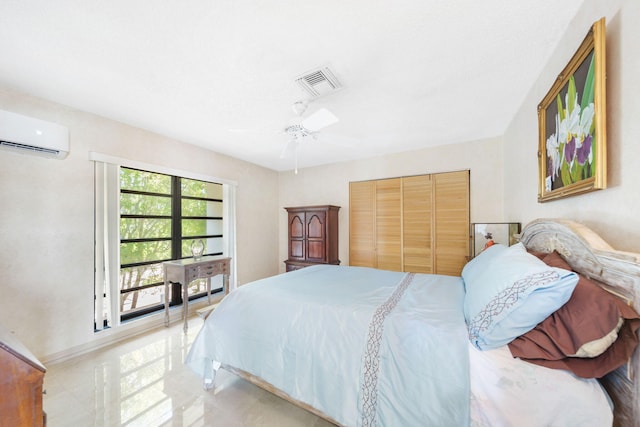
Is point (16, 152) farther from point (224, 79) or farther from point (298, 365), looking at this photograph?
point (298, 365)

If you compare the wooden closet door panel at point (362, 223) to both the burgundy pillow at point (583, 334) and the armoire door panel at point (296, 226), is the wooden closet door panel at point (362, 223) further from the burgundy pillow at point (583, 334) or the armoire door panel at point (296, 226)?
the burgundy pillow at point (583, 334)

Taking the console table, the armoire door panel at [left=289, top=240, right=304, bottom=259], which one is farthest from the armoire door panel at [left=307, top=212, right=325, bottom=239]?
the console table

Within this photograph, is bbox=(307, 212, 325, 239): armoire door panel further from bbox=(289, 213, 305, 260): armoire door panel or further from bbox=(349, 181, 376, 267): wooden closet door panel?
bbox=(349, 181, 376, 267): wooden closet door panel

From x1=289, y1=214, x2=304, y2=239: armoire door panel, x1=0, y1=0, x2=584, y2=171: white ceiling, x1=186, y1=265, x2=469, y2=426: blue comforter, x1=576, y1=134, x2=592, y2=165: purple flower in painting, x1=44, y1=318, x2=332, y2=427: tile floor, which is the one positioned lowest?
x1=44, y1=318, x2=332, y2=427: tile floor

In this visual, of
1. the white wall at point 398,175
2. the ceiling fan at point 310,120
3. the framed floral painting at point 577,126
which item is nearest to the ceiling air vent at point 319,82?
the ceiling fan at point 310,120

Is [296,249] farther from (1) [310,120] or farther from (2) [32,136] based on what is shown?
(2) [32,136]

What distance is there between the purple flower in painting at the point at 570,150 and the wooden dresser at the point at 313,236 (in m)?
3.06

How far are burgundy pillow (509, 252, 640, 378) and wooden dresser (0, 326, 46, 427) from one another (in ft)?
6.03

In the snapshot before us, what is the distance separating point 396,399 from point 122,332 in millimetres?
3088

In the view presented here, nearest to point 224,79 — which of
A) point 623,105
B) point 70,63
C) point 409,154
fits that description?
point 70,63

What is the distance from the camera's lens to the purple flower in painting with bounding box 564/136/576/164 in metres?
1.25

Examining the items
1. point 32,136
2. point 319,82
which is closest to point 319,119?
point 319,82

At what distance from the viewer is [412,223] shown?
375 cm

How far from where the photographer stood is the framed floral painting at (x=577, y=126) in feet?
3.30
